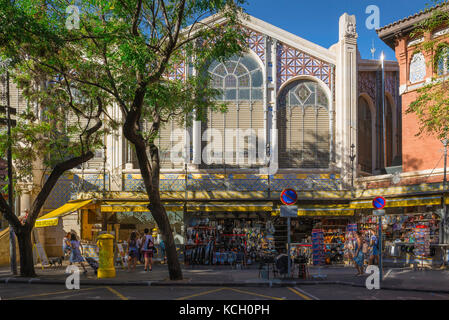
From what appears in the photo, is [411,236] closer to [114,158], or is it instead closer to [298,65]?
[298,65]

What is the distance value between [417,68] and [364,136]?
5092mm

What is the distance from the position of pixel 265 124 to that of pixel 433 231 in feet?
30.7

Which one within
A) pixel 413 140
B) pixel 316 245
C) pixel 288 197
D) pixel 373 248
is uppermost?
pixel 413 140

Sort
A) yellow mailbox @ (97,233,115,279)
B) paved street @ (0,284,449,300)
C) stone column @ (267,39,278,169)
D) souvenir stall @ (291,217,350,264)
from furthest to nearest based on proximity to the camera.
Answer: stone column @ (267,39,278,169), souvenir stall @ (291,217,350,264), yellow mailbox @ (97,233,115,279), paved street @ (0,284,449,300)

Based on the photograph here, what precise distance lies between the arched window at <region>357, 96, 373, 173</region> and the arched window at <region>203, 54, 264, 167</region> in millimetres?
5014

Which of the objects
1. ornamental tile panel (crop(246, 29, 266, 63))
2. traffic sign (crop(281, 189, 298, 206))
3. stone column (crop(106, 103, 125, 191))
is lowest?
traffic sign (crop(281, 189, 298, 206))

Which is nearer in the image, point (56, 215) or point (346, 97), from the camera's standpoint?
point (56, 215)

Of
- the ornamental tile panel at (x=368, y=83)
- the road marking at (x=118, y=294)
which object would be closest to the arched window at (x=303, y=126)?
the ornamental tile panel at (x=368, y=83)

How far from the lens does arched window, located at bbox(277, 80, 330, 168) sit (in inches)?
969

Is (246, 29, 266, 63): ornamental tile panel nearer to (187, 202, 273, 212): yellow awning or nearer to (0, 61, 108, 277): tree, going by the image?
(187, 202, 273, 212): yellow awning

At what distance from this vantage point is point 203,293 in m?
12.0

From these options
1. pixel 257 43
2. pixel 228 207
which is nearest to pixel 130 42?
pixel 228 207

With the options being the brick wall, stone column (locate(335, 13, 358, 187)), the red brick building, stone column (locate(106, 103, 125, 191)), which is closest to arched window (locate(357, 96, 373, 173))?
stone column (locate(335, 13, 358, 187))

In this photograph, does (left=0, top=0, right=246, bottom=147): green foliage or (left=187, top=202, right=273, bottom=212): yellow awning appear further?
(left=187, top=202, right=273, bottom=212): yellow awning
